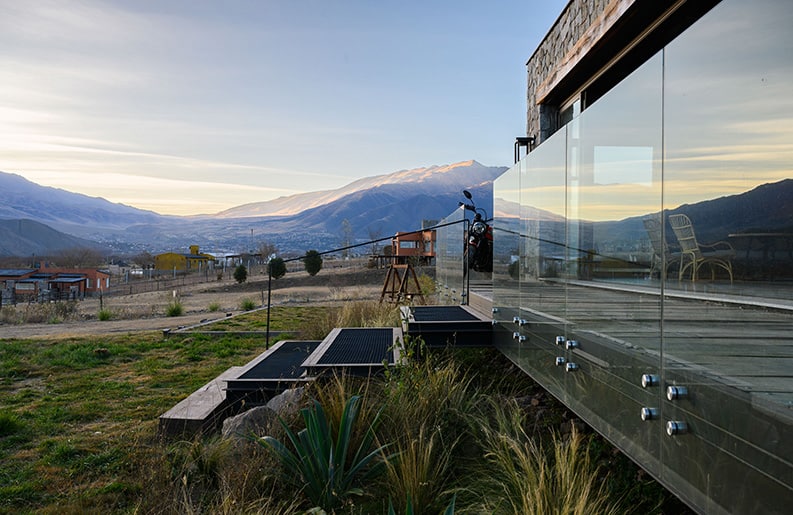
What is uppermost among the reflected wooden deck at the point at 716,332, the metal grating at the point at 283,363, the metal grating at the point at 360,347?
the reflected wooden deck at the point at 716,332

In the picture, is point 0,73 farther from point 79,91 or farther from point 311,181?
point 311,181

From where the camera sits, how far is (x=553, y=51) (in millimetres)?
9188

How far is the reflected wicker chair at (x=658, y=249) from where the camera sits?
2.32 metres

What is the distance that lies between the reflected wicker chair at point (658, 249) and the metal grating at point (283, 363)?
4.34 meters

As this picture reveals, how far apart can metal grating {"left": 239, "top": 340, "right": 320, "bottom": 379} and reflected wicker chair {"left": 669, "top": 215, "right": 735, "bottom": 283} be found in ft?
15.0

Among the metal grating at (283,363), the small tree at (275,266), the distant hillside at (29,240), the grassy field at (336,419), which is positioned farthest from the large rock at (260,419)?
the distant hillside at (29,240)

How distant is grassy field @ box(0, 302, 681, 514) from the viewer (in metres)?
3.43

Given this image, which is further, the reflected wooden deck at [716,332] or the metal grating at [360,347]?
the metal grating at [360,347]

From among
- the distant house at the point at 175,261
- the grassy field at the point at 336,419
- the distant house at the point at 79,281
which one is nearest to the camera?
the grassy field at the point at 336,419

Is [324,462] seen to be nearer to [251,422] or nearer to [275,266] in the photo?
[251,422]

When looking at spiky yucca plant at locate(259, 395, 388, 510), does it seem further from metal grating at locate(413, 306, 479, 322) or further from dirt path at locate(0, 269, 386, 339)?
dirt path at locate(0, 269, 386, 339)

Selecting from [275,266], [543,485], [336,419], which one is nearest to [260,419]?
[336,419]

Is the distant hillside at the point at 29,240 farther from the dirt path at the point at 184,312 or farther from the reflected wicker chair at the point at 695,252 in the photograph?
Answer: the reflected wicker chair at the point at 695,252

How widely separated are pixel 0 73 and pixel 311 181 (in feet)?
226
